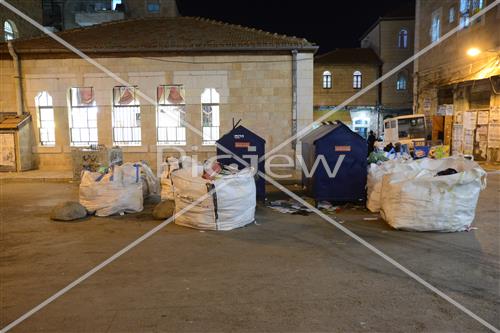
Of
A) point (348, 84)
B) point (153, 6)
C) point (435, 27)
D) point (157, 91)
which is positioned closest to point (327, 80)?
point (348, 84)

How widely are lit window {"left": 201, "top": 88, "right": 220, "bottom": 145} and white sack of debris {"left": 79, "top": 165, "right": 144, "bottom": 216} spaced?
20.6 feet

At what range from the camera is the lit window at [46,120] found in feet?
46.5

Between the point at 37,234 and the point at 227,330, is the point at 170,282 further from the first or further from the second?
the point at 37,234

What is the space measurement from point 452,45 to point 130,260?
69.6ft

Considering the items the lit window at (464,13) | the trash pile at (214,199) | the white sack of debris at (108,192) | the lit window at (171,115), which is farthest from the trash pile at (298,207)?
the lit window at (464,13)

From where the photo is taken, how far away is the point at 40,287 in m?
4.39

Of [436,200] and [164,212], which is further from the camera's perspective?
[164,212]

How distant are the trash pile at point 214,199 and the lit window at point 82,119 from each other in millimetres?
8349

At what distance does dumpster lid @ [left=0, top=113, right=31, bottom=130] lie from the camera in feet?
43.5

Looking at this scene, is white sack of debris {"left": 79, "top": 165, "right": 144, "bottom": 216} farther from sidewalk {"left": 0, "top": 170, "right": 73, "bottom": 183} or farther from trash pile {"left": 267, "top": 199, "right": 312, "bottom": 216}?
sidewalk {"left": 0, "top": 170, "right": 73, "bottom": 183}

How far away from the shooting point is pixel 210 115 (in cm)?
1405

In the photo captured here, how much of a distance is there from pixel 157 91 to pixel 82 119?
2855 millimetres

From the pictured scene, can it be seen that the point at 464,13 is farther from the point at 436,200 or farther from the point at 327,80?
the point at 436,200

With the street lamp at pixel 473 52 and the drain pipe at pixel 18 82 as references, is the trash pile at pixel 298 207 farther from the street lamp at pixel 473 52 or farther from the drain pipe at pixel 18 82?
the street lamp at pixel 473 52
